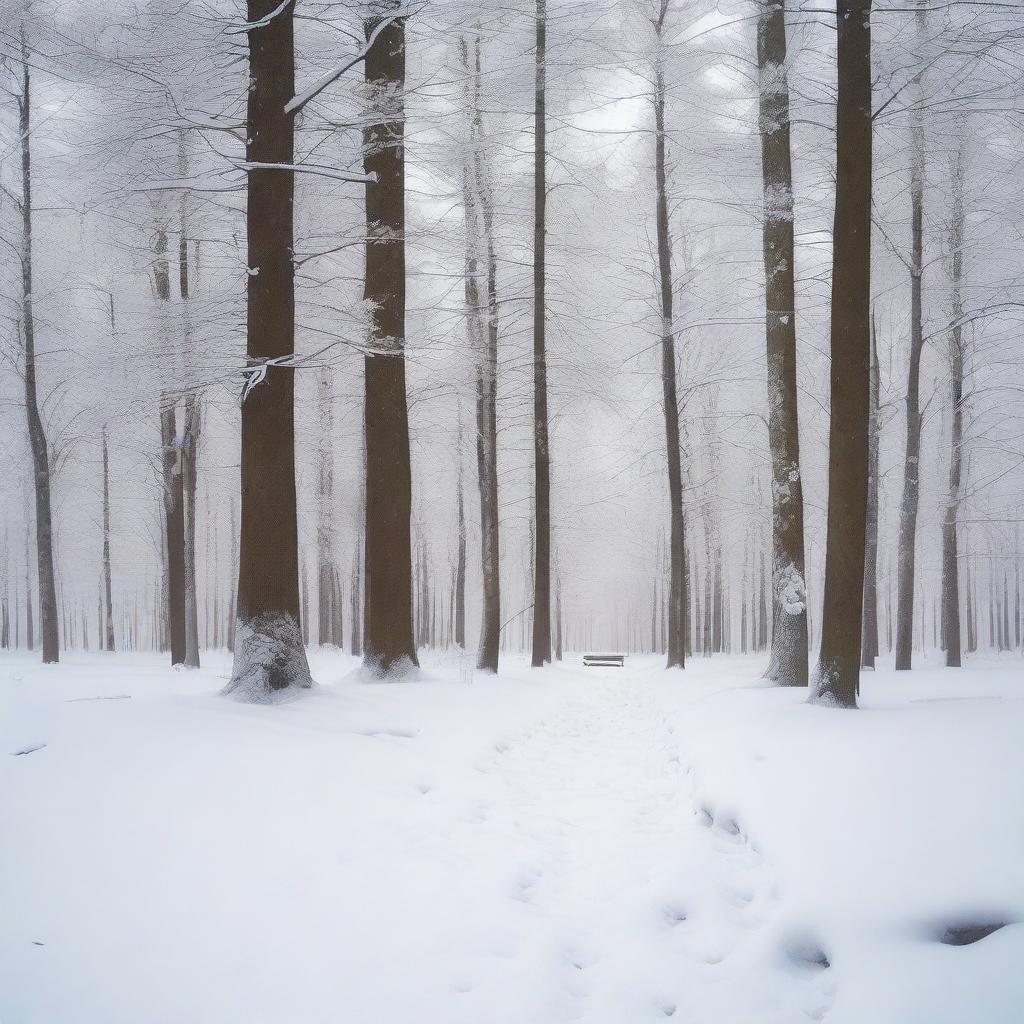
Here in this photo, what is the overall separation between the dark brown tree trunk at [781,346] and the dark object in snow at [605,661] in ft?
40.5

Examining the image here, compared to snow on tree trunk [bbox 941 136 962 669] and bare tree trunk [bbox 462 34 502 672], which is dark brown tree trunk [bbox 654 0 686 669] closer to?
bare tree trunk [bbox 462 34 502 672]

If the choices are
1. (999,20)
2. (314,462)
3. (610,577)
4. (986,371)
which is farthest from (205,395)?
(610,577)

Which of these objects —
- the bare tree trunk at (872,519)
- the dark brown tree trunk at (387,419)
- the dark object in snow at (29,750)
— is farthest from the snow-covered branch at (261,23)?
the bare tree trunk at (872,519)

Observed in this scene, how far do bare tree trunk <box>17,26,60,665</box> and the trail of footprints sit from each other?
38.1 feet

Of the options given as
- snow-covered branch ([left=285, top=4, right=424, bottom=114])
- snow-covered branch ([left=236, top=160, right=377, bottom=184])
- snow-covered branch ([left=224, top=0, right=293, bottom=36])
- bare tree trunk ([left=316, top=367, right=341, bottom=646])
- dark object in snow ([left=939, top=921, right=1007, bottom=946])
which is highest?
snow-covered branch ([left=224, top=0, right=293, bottom=36])

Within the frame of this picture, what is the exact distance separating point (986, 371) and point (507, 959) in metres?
20.1

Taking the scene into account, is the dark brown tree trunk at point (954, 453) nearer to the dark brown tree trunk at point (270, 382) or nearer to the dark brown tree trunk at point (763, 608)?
the dark brown tree trunk at point (763, 608)

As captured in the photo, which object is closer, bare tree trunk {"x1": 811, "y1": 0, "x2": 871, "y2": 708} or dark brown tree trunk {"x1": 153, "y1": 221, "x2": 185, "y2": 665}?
bare tree trunk {"x1": 811, "y1": 0, "x2": 871, "y2": 708}

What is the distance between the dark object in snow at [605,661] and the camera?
20922mm

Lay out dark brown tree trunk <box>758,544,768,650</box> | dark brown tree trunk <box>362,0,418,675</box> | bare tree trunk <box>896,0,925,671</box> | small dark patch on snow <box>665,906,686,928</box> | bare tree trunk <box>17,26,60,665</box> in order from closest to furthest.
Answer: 1. small dark patch on snow <box>665,906,686,928</box>
2. dark brown tree trunk <box>362,0,418,675</box>
3. bare tree trunk <box>17,26,60,665</box>
4. bare tree trunk <box>896,0,925,671</box>
5. dark brown tree trunk <box>758,544,768,650</box>

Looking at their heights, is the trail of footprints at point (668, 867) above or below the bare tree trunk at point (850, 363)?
below

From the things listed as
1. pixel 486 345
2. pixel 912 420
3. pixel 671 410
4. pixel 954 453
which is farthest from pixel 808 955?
pixel 954 453

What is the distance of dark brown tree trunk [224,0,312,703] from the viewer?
625 centimetres

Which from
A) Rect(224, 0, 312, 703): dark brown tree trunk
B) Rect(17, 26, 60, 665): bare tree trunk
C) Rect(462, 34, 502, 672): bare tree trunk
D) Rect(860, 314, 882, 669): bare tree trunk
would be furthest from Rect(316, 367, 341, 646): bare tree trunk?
Rect(860, 314, 882, 669): bare tree trunk
